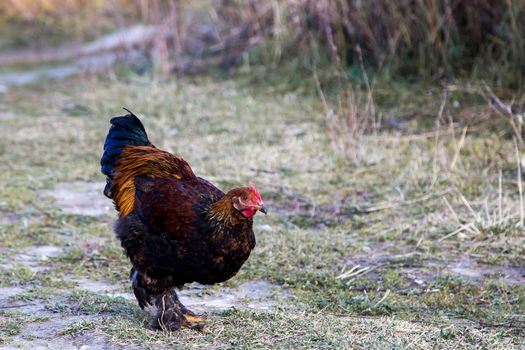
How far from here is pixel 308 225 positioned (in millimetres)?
6191

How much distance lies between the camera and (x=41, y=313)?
434 cm

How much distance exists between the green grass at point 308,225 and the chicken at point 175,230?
196mm

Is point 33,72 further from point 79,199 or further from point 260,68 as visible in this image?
point 79,199

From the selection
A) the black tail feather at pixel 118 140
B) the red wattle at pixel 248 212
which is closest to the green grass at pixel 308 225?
the red wattle at pixel 248 212

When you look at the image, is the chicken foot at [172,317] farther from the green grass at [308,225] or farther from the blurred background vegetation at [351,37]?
the blurred background vegetation at [351,37]

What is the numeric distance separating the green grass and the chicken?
20cm

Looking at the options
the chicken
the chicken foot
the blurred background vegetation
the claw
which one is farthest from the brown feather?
the blurred background vegetation

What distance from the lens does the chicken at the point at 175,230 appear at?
13.0 feet

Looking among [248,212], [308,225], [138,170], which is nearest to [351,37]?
[308,225]

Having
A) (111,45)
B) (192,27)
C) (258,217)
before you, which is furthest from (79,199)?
(111,45)

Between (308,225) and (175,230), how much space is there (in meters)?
2.31

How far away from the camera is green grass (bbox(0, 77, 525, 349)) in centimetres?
416

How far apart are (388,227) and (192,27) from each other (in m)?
7.19

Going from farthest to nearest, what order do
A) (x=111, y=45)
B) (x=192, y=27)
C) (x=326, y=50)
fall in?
(x=111, y=45)
(x=192, y=27)
(x=326, y=50)
